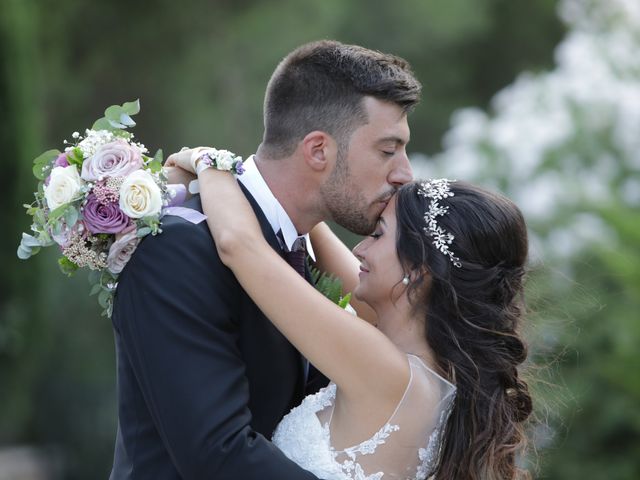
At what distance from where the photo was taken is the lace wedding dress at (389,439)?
135 inches

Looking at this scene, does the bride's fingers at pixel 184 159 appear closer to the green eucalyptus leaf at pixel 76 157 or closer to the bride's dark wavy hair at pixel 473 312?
the green eucalyptus leaf at pixel 76 157

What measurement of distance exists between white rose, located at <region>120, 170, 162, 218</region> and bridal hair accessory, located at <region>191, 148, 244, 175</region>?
313 millimetres

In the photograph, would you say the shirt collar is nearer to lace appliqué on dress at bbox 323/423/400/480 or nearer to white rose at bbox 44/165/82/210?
white rose at bbox 44/165/82/210

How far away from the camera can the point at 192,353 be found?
10.4 ft

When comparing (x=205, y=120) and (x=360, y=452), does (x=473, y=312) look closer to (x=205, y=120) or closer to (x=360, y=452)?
(x=360, y=452)

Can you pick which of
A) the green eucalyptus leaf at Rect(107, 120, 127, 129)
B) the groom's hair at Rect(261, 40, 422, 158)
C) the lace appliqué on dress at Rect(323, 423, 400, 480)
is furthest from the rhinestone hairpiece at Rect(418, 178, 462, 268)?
the green eucalyptus leaf at Rect(107, 120, 127, 129)

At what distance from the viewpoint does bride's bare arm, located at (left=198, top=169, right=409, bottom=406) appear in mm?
3277

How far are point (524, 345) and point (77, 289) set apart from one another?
864cm

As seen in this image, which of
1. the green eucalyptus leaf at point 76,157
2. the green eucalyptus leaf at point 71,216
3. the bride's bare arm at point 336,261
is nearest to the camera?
the green eucalyptus leaf at point 71,216

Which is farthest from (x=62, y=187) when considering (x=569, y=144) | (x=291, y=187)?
(x=569, y=144)

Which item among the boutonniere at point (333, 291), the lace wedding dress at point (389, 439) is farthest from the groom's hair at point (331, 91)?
the lace wedding dress at point (389, 439)

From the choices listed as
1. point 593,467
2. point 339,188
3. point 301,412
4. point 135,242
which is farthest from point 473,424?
point 593,467

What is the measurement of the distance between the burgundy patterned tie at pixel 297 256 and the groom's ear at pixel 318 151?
0.28 meters

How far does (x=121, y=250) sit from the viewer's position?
326 cm
